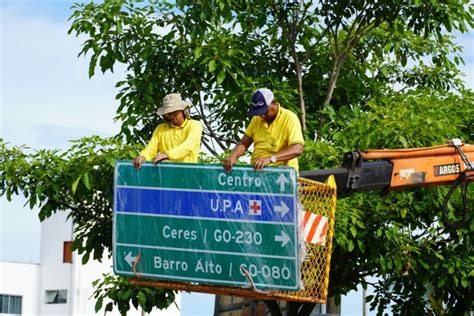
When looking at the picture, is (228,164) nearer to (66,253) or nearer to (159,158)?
(159,158)

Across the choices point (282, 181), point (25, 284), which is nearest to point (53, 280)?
point (25, 284)

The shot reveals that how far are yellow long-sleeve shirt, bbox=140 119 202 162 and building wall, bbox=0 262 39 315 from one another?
171 feet

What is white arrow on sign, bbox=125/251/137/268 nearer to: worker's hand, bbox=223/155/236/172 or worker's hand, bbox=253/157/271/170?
worker's hand, bbox=223/155/236/172

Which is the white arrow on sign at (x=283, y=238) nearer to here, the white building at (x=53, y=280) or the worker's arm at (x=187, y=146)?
the worker's arm at (x=187, y=146)

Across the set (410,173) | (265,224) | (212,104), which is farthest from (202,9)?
(265,224)

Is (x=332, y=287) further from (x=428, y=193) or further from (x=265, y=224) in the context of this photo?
(x=265, y=224)

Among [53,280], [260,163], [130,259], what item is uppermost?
[260,163]

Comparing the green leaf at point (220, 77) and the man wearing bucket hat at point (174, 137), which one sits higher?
the green leaf at point (220, 77)

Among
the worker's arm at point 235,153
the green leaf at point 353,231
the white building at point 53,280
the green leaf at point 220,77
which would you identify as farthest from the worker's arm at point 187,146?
the white building at point 53,280

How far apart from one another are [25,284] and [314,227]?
180ft

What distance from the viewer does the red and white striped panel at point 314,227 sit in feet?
29.7

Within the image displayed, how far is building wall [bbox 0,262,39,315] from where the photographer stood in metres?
61.2

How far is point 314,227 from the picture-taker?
9.11 meters

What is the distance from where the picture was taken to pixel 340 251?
1609cm
